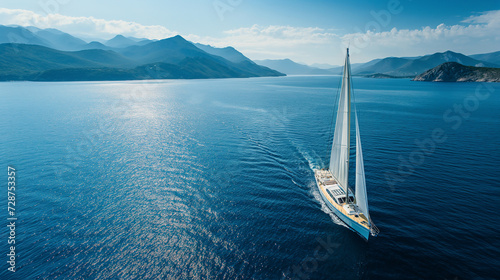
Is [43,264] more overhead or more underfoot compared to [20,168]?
more underfoot

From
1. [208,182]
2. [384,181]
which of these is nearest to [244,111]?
[208,182]

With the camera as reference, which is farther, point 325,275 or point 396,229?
point 396,229

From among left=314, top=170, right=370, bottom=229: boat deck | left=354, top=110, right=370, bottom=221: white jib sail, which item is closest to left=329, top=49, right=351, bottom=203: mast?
left=314, top=170, right=370, bottom=229: boat deck

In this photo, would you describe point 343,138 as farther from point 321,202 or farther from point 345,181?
point 321,202

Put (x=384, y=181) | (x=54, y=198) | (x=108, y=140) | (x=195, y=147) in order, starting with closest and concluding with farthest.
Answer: (x=54, y=198) → (x=384, y=181) → (x=195, y=147) → (x=108, y=140)

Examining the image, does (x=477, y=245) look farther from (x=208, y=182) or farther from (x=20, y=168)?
(x=20, y=168)

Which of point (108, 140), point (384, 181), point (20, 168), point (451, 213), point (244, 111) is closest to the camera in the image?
point (451, 213)
